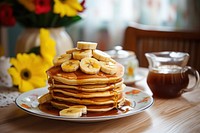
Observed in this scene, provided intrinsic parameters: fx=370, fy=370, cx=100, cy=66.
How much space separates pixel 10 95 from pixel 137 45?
3.14ft

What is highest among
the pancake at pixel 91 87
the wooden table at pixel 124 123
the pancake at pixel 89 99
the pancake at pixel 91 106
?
the pancake at pixel 91 87

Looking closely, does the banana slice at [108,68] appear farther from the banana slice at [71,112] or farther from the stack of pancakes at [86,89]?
the banana slice at [71,112]

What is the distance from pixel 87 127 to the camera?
868 mm

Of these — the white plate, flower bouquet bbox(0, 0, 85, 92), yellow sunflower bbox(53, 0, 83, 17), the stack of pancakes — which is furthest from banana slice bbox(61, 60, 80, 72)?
yellow sunflower bbox(53, 0, 83, 17)

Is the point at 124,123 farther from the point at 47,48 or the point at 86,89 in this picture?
the point at 47,48

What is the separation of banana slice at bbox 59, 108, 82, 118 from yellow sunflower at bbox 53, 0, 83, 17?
1.85ft

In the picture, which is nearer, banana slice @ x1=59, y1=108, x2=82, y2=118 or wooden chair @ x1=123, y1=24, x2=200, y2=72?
banana slice @ x1=59, y1=108, x2=82, y2=118

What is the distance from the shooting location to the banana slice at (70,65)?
35.8 inches

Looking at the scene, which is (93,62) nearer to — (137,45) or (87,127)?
(87,127)

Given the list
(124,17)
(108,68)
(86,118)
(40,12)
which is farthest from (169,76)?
(124,17)

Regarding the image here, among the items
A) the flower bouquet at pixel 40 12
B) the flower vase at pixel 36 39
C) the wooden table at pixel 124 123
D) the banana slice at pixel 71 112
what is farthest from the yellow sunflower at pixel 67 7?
the banana slice at pixel 71 112

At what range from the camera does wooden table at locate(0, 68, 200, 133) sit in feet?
2.81

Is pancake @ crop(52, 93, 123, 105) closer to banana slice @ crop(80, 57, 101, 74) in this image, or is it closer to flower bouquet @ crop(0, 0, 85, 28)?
banana slice @ crop(80, 57, 101, 74)

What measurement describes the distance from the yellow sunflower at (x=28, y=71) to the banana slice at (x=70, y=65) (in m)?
0.32
